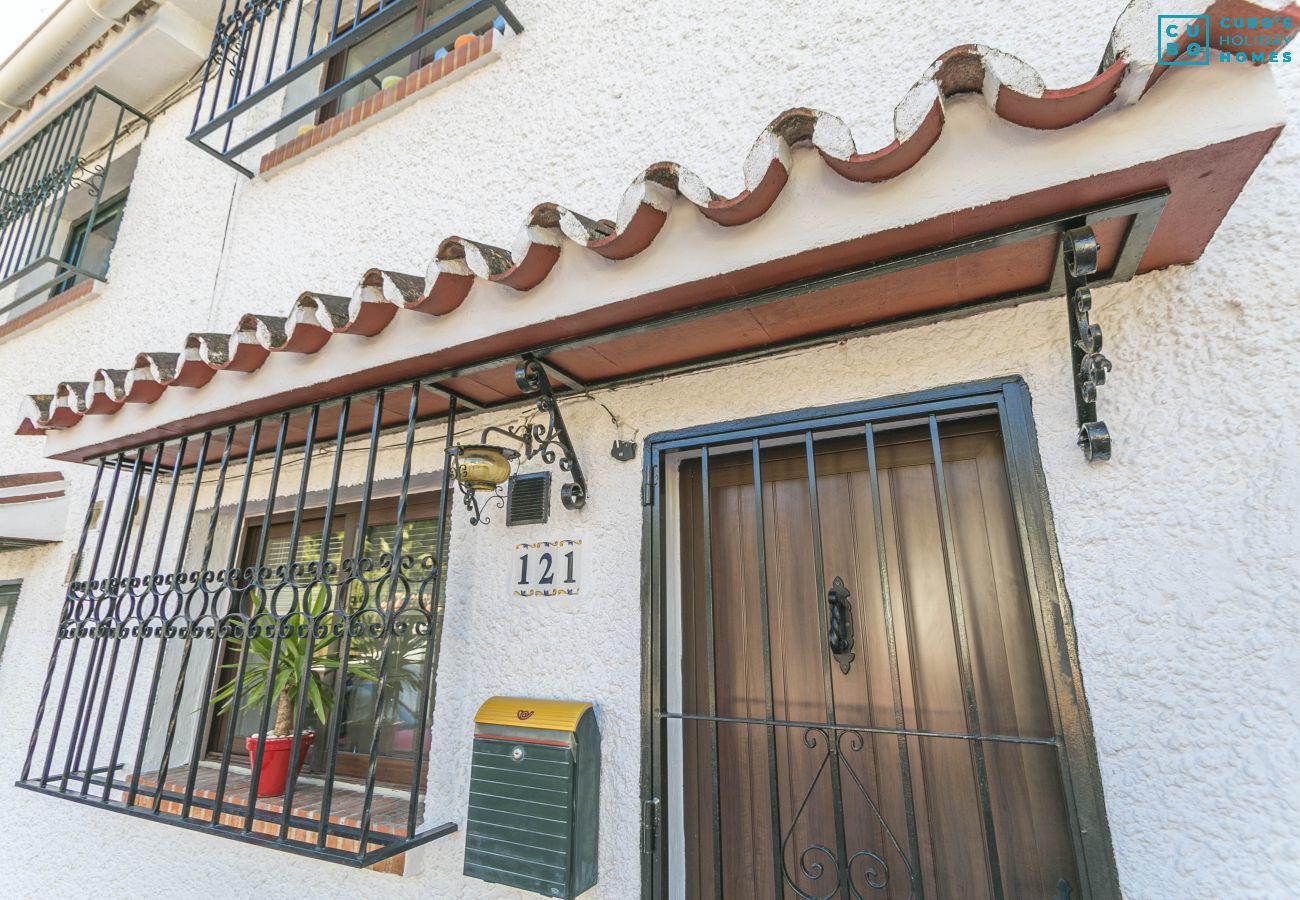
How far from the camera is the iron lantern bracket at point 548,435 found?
2127 millimetres

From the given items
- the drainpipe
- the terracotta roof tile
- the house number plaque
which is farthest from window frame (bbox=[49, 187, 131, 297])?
the house number plaque

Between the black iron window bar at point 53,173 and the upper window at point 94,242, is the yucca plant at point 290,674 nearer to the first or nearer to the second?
the black iron window bar at point 53,173

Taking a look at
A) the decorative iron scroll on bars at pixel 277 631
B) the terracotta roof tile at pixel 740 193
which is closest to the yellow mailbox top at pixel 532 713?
the decorative iron scroll on bars at pixel 277 631

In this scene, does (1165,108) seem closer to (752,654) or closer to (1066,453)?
(1066,453)

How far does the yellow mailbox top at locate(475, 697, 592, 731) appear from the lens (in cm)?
210

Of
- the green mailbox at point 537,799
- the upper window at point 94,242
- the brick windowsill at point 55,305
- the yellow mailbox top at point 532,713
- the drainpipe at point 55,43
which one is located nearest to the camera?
the green mailbox at point 537,799

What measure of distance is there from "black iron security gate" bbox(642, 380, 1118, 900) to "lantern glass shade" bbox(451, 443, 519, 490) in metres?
0.62

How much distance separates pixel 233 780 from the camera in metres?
3.19

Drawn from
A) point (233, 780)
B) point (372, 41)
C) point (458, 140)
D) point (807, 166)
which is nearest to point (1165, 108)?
point (807, 166)

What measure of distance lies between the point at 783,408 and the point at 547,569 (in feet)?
3.80

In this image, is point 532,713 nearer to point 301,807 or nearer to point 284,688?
point 301,807

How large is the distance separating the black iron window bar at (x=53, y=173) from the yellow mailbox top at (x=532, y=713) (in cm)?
554

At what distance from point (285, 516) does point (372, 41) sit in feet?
12.0

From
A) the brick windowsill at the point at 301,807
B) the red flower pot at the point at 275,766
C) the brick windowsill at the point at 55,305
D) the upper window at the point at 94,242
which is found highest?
the upper window at the point at 94,242
